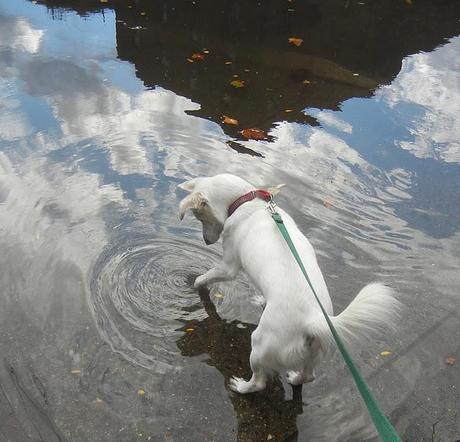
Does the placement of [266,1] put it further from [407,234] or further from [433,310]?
[433,310]

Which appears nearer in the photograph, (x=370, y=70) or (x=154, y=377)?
(x=154, y=377)

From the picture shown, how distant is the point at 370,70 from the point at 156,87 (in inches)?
147

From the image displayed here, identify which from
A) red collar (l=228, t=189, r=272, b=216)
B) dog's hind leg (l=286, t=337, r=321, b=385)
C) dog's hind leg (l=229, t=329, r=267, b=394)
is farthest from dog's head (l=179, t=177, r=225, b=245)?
dog's hind leg (l=286, t=337, r=321, b=385)

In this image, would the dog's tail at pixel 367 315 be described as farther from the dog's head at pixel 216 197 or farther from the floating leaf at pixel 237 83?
the floating leaf at pixel 237 83

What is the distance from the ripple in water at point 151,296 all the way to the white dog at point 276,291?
42 centimetres

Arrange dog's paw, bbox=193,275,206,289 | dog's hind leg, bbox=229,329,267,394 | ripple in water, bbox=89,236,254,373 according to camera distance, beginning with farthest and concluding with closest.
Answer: dog's paw, bbox=193,275,206,289, ripple in water, bbox=89,236,254,373, dog's hind leg, bbox=229,329,267,394

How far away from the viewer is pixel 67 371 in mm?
3605

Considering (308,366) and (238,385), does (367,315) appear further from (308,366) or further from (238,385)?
(238,385)

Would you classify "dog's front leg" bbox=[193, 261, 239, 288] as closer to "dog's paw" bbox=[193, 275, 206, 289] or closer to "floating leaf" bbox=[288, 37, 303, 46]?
"dog's paw" bbox=[193, 275, 206, 289]

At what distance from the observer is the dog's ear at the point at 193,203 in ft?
12.8

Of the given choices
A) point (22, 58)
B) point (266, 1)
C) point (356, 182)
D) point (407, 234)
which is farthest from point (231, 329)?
point (266, 1)

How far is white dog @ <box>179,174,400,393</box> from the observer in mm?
2775

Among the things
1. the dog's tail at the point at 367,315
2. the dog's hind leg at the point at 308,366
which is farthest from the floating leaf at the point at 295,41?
the dog's tail at the point at 367,315

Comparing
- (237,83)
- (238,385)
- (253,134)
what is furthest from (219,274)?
(237,83)
